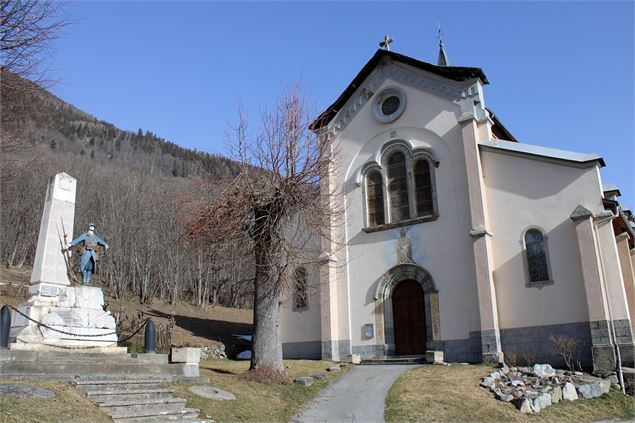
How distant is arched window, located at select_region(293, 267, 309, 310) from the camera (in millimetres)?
21812

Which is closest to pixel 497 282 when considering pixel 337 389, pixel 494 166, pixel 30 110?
pixel 494 166

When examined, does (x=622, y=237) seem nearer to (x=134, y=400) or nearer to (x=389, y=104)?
(x=389, y=104)

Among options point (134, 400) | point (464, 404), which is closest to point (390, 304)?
point (464, 404)

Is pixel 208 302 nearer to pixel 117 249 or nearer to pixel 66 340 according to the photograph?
pixel 117 249

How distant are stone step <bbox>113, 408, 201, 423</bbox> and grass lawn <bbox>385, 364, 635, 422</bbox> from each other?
4.11 m

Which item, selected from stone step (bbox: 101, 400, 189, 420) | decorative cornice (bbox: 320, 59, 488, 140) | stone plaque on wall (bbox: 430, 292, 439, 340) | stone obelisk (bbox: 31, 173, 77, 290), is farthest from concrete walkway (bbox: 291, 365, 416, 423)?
decorative cornice (bbox: 320, 59, 488, 140)

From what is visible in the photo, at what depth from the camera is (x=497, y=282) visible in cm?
1784

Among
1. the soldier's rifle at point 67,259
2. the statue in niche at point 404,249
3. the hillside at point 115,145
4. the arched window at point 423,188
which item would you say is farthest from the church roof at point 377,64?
the hillside at point 115,145

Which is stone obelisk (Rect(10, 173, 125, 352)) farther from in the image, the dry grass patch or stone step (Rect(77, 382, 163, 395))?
the dry grass patch

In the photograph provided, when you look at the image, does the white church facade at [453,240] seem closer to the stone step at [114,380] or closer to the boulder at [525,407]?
the boulder at [525,407]

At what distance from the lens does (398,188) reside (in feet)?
68.3

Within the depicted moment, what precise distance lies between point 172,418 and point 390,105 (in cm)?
1627

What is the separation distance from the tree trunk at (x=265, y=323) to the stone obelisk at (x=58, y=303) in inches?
134

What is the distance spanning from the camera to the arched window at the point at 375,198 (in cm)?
2112
